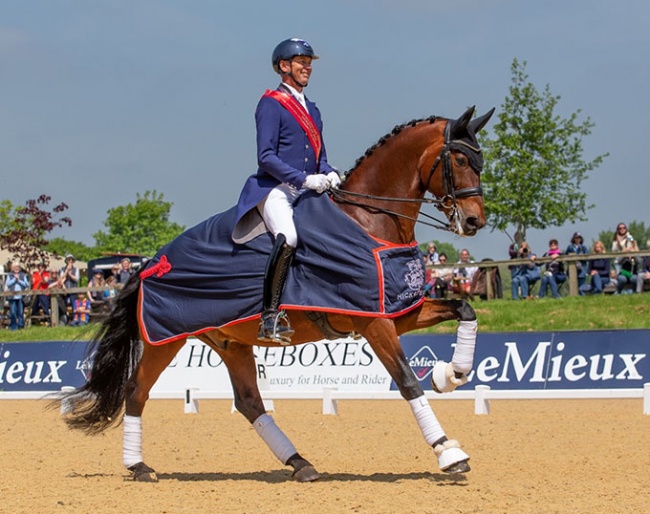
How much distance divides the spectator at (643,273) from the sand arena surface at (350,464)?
5.71m

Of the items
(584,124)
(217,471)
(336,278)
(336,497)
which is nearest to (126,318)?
(217,471)

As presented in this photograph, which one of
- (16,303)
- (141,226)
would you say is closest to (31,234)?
(16,303)

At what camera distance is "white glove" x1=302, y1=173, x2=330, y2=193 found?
706 cm

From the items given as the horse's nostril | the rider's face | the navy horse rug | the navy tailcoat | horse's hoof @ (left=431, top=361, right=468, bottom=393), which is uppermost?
the rider's face

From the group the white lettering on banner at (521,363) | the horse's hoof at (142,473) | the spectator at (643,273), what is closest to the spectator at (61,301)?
the white lettering on banner at (521,363)

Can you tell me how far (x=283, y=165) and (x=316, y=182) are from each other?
10.1 inches

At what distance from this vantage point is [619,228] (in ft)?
63.6

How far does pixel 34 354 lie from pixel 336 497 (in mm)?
11588

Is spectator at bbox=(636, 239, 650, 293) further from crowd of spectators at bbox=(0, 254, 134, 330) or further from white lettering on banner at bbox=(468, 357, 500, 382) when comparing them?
crowd of spectators at bbox=(0, 254, 134, 330)

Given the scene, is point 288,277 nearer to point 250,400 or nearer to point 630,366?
point 250,400

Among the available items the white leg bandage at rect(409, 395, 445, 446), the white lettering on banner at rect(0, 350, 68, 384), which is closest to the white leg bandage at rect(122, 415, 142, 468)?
the white leg bandage at rect(409, 395, 445, 446)

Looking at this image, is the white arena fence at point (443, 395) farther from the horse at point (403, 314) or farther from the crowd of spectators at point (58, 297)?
the crowd of spectators at point (58, 297)

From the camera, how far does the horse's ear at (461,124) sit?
6852mm

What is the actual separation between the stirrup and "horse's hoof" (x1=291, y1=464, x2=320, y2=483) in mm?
896
